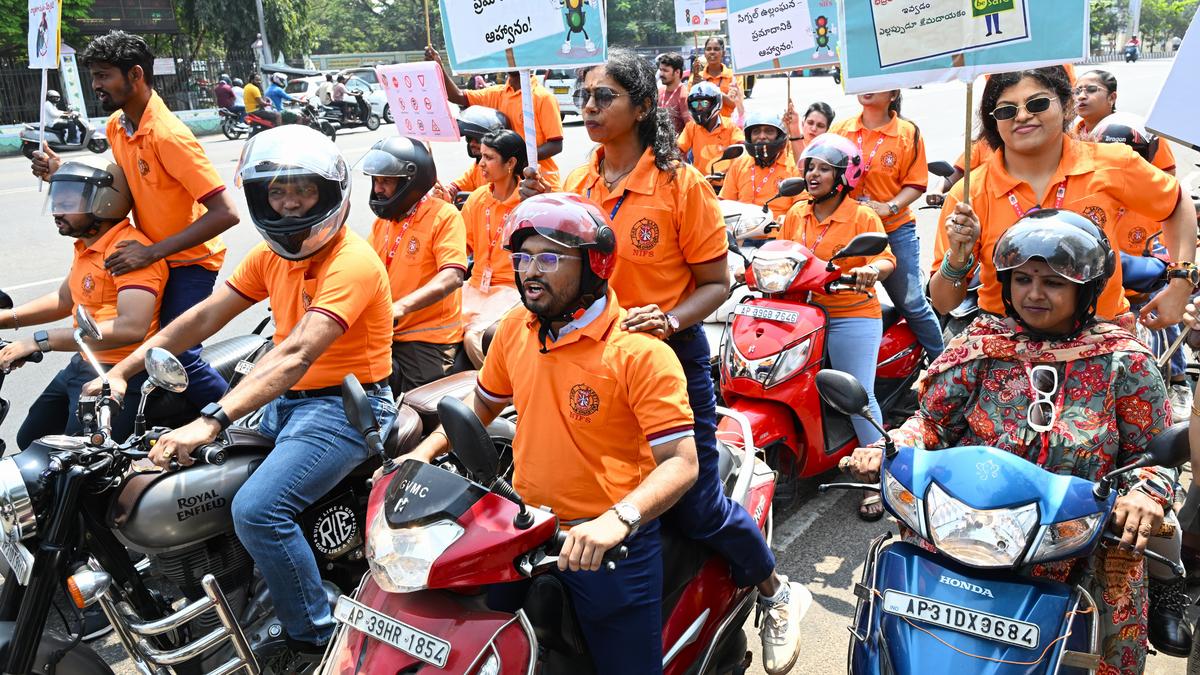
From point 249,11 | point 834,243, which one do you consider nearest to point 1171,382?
point 834,243

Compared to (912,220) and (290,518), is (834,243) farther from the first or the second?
(290,518)

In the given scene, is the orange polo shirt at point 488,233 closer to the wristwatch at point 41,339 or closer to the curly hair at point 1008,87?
the wristwatch at point 41,339

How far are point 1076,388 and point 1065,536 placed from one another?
1.86 feet

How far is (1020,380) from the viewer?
2.99 meters

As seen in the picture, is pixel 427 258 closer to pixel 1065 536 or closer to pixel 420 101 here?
pixel 420 101

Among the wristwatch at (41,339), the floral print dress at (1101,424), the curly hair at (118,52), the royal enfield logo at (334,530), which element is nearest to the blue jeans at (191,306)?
the wristwatch at (41,339)

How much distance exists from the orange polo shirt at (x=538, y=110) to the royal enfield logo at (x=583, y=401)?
14.2ft

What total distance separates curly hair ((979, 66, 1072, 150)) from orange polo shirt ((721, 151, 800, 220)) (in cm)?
304

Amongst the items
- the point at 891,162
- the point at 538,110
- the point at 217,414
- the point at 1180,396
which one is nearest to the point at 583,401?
the point at 217,414

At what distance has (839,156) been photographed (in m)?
5.05

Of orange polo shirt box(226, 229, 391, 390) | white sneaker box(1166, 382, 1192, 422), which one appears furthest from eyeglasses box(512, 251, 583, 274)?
white sneaker box(1166, 382, 1192, 422)

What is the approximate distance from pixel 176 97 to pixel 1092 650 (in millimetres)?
35340

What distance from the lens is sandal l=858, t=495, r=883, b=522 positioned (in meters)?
4.98

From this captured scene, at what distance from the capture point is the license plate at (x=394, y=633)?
245 centimetres
